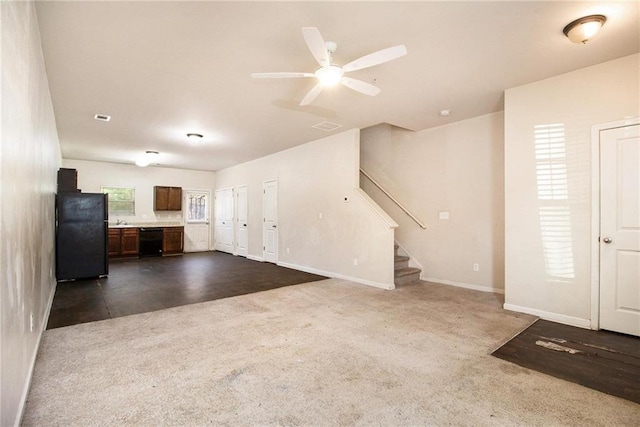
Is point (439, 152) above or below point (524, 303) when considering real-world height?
above

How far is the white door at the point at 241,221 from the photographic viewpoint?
844 centimetres

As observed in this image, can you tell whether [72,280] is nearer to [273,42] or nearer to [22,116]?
[22,116]

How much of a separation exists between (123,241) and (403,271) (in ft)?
23.8

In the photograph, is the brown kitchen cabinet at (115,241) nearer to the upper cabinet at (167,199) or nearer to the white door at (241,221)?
the upper cabinet at (167,199)

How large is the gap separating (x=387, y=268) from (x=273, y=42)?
138 inches

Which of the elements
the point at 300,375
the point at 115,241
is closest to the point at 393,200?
the point at 300,375

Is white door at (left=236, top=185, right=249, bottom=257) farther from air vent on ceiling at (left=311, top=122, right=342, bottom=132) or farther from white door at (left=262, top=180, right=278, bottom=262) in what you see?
air vent on ceiling at (left=311, top=122, right=342, bottom=132)

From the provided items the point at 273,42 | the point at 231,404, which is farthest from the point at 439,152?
the point at 231,404

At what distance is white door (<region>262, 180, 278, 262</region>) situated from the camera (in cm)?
720

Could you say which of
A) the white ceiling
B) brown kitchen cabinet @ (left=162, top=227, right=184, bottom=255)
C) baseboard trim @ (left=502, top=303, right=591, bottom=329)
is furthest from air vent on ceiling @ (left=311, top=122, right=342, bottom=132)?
brown kitchen cabinet @ (left=162, top=227, right=184, bottom=255)

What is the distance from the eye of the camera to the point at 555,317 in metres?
3.38

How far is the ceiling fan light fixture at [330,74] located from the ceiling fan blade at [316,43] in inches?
5.0

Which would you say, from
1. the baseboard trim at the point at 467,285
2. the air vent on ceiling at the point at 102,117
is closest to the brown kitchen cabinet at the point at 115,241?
the air vent on ceiling at the point at 102,117

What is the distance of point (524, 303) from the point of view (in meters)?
3.62
